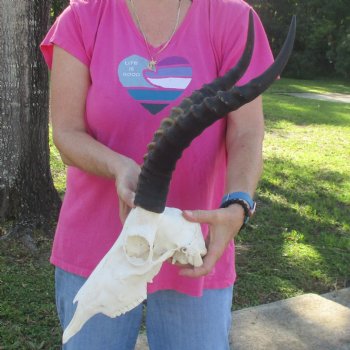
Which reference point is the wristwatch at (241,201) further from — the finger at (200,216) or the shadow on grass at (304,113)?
the shadow on grass at (304,113)

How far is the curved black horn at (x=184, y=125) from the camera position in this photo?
4.39ft

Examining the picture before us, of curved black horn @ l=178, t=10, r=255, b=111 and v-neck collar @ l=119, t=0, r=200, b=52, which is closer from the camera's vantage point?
curved black horn @ l=178, t=10, r=255, b=111

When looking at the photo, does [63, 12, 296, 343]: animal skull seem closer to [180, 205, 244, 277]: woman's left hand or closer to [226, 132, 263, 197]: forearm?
[180, 205, 244, 277]: woman's left hand

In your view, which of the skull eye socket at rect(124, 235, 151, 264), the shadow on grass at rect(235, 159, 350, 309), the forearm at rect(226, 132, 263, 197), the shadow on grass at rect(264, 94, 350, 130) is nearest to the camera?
the skull eye socket at rect(124, 235, 151, 264)

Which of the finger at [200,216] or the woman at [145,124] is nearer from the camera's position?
the finger at [200,216]

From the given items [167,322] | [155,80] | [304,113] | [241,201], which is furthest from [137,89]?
[304,113]

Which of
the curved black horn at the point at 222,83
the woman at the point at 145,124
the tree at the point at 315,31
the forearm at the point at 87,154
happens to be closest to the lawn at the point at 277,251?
the woman at the point at 145,124

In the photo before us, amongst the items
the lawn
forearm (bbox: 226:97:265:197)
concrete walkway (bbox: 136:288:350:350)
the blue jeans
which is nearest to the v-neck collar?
forearm (bbox: 226:97:265:197)

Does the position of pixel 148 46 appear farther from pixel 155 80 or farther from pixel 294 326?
pixel 294 326

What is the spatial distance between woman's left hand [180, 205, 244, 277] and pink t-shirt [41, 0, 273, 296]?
0.19 metres

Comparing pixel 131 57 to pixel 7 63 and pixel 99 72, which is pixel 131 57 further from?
pixel 7 63

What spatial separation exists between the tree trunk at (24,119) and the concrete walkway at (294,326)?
1823mm

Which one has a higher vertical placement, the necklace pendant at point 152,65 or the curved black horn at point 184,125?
the necklace pendant at point 152,65

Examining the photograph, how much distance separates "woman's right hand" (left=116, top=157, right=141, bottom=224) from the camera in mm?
1546
